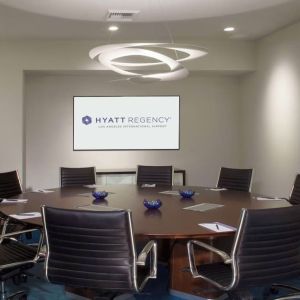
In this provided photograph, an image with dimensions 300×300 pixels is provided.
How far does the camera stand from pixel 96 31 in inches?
232

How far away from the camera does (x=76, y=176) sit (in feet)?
18.2

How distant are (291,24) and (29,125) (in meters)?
4.47

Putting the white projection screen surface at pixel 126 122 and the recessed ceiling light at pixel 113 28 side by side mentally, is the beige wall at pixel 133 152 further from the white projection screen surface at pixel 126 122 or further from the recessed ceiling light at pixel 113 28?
the recessed ceiling light at pixel 113 28

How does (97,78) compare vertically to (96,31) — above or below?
below

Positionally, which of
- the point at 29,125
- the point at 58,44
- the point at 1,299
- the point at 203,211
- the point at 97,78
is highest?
the point at 58,44

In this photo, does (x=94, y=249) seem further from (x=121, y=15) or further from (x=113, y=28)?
(x=113, y=28)

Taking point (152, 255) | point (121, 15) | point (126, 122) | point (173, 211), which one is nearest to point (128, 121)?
point (126, 122)

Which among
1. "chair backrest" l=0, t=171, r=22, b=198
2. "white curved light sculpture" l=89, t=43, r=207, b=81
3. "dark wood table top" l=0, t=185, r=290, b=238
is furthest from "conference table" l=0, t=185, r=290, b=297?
"white curved light sculpture" l=89, t=43, r=207, b=81

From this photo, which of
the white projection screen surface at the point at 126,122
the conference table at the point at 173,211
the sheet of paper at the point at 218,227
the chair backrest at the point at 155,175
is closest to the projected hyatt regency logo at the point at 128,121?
the white projection screen surface at the point at 126,122

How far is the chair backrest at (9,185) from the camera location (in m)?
4.63

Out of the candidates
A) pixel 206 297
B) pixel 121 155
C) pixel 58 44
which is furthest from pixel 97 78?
pixel 206 297

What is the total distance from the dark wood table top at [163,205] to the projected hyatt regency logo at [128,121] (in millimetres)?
2412

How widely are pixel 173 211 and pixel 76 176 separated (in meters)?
2.41

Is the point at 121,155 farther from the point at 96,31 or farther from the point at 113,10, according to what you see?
the point at 113,10
